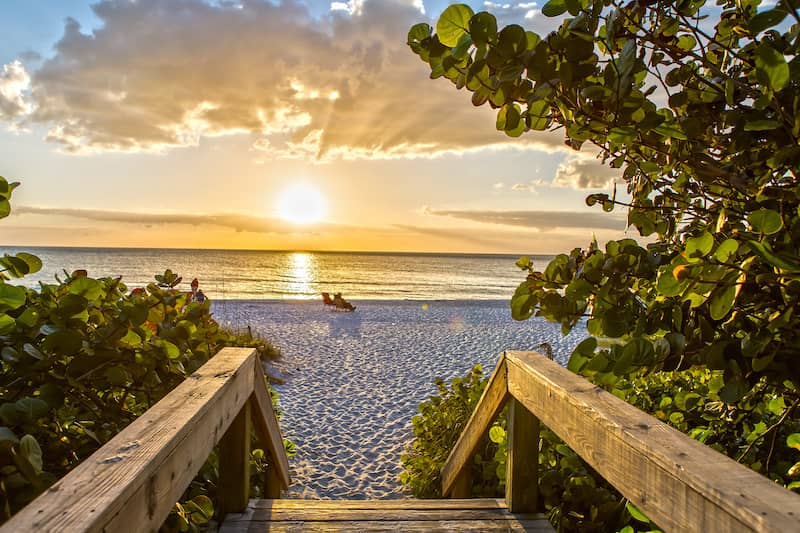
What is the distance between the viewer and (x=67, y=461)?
174cm

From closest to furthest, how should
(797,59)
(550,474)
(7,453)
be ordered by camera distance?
(797,59), (7,453), (550,474)

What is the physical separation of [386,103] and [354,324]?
8434 millimetres

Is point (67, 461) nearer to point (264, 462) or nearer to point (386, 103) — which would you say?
point (264, 462)

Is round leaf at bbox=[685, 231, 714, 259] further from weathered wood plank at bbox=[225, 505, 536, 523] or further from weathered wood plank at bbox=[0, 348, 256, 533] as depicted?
weathered wood plank at bbox=[225, 505, 536, 523]

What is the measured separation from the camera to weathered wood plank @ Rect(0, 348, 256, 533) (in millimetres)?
881

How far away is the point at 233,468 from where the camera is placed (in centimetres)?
245

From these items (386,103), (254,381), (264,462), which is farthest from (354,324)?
(254,381)

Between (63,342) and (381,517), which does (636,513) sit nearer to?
(381,517)

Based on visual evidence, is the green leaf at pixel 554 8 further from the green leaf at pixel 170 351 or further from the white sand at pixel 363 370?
the white sand at pixel 363 370

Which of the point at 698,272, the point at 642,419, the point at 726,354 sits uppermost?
the point at 698,272

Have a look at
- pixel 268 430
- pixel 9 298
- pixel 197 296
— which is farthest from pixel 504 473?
pixel 197 296

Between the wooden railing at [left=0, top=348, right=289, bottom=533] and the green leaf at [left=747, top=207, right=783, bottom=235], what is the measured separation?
127cm

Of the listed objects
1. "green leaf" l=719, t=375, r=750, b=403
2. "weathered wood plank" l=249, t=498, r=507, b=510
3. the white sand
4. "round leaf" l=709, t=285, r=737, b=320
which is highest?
"round leaf" l=709, t=285, r=737, b=320

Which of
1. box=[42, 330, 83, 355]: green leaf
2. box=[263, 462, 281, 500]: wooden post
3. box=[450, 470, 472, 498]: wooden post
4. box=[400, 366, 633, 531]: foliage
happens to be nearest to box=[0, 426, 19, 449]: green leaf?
box=[42, 330, 83, 355]: green leaf
